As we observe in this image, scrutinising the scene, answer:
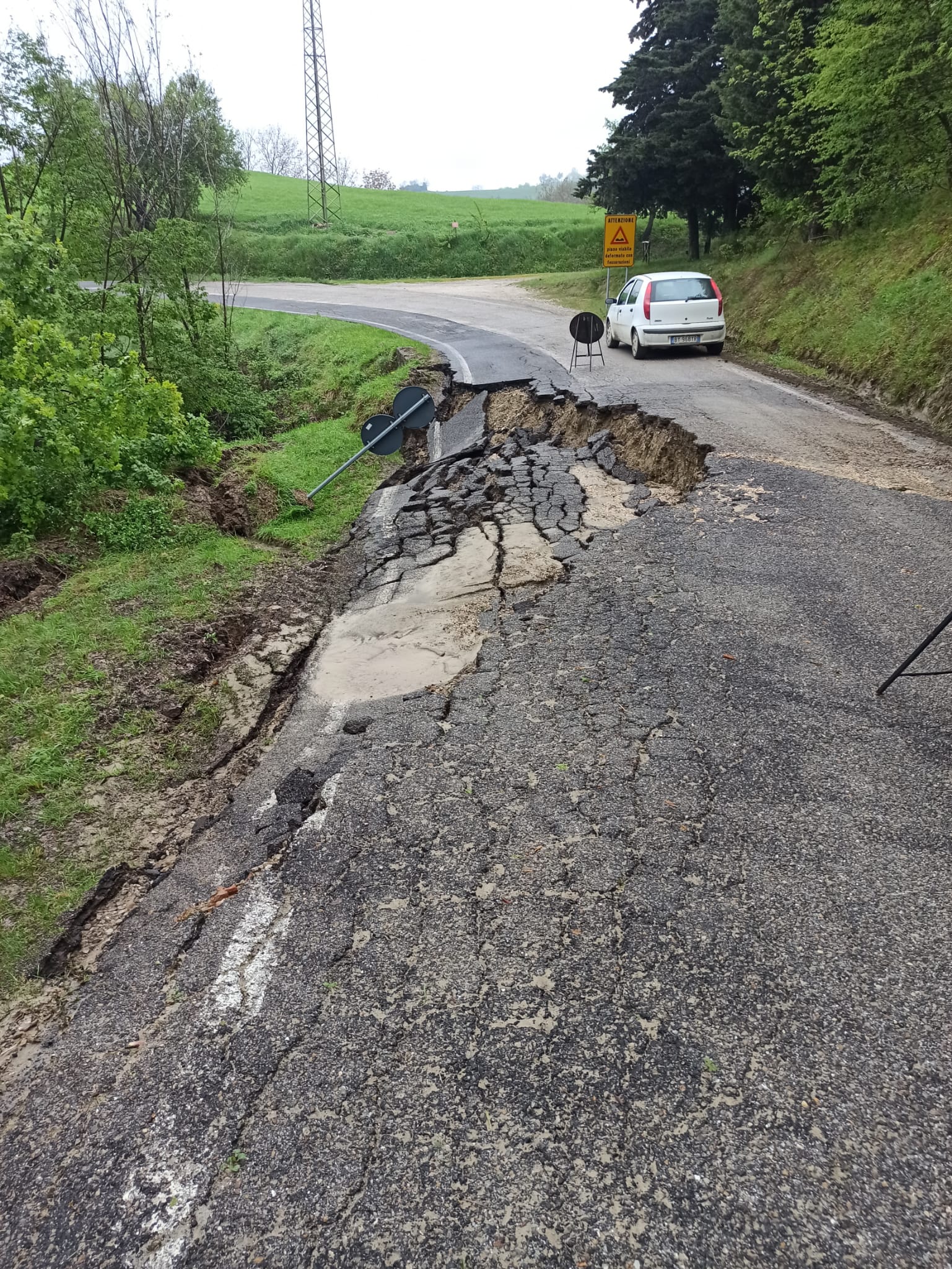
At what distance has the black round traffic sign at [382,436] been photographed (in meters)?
9.62

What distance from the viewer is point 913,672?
15.5 feet

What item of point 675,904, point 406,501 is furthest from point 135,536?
point 675,904

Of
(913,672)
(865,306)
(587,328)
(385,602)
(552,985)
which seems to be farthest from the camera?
(865,306)

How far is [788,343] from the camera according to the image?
1422 cm

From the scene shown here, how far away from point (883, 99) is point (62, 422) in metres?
13.8

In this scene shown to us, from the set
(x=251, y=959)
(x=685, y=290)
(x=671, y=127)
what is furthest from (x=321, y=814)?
(x=671, y=127)

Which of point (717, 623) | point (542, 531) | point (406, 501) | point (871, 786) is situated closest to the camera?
point (871, 786)

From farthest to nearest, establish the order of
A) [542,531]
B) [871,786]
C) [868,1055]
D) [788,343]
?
[788,343] → [542,531] → [871,786] → [868,1055]

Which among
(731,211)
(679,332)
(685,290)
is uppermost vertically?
(731,211)

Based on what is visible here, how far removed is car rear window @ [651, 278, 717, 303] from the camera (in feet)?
47.6

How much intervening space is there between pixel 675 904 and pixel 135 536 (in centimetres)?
750

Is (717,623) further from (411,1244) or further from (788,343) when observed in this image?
(788,343)

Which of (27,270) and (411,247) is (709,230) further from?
(27,270)

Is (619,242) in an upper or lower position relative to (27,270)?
upper
